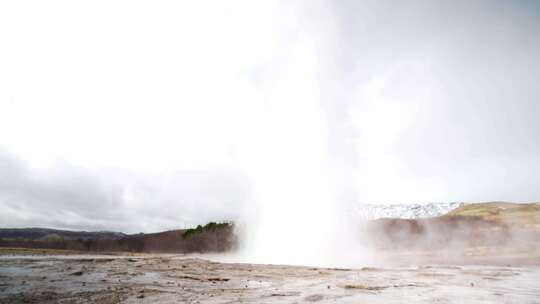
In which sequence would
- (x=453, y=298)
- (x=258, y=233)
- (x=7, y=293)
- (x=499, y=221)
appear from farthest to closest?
1. (x=499, y=221)
2. (x=258, y=233)
3. (x=7, y=293)
4. (x=453, y=298)

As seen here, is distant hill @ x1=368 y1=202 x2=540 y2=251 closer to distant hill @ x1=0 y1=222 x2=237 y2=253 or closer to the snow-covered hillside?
distant hill @ x1=0 y1=222 x2=237 y2=253

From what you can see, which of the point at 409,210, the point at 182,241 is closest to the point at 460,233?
the point at 182,241

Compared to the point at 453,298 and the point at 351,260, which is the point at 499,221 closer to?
the point at 351,260

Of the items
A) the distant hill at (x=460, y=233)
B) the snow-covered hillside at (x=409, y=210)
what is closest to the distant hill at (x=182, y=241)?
the distant hill at (x=460, y=233)

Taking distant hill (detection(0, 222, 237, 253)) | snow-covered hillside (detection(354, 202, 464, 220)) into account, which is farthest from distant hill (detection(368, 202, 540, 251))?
snow-covered hillside (detection(354, 202, 464, 220))

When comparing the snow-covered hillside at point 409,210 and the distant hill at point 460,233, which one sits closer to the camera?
the distant hill at point 460,233

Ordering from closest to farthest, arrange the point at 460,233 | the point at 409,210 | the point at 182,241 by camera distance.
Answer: the point at 460,233 → the point at 182,241 → the point at 409,210

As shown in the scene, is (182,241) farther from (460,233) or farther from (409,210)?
(409,210)

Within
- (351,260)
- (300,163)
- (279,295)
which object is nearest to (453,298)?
(279,295)

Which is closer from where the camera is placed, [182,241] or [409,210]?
[182,241]

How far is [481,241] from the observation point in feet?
120

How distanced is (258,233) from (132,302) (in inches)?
820

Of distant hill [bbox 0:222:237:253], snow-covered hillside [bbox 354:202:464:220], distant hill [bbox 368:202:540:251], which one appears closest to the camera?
distant hill [bbox 368:202:540:251]

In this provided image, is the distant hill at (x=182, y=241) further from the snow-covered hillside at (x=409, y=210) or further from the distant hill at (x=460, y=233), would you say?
the snow-covered hillside at (x=409, y=210)
